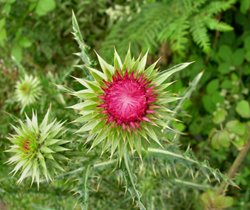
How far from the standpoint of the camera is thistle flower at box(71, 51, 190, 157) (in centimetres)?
225

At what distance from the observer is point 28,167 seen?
2631 millimetres

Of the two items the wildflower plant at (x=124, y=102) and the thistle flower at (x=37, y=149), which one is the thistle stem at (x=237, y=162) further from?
the thistle flower at (x=37, y=149)

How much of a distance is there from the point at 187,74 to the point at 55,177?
212cm

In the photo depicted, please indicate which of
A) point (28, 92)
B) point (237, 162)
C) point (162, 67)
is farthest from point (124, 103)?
point (162, 67)

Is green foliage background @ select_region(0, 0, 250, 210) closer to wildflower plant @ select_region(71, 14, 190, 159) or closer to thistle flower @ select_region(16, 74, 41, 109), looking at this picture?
thistle flower @ select_region(16, 74, 41, 109)

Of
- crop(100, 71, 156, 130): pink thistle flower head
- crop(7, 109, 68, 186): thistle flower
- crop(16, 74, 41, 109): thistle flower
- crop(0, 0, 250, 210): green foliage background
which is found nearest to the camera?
crop(100, 71, 156, 130): pink thistle flower head

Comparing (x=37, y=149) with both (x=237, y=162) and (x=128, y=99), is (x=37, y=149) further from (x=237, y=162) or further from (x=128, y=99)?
(x=237, y=162)

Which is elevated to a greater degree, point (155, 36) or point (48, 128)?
point (155, 36)

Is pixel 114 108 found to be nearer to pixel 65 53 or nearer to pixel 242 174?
pixel 242 174

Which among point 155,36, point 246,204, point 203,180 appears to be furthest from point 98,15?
point 246,204

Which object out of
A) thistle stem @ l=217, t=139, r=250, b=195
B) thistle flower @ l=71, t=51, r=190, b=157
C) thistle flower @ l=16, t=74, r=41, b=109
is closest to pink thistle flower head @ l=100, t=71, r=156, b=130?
thistle flower @ l=71, t=51, r=190, b=157

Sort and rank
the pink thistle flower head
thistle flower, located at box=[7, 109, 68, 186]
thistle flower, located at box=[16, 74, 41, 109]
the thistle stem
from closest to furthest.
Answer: the pink thistle flower head → thistle flower, located at box=[7, 109, 68, 186] → the thistle stem → thistle flower, located at box=[16, 74, 41, 109]

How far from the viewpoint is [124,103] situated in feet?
7.36

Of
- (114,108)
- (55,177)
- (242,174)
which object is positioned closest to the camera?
(114,108)
